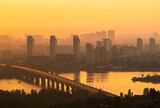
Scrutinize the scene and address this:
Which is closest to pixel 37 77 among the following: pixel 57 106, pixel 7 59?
pixel 57 106

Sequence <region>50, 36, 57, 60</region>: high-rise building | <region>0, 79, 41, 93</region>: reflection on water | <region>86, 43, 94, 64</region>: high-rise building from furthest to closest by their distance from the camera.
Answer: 1. <region>50, 36, 57, 60</region>: high-rise building
2. <region>86, 43, 94, 64</region>: high-rise building
3. <region>0, 79, 41, 93</region>: reflection on water

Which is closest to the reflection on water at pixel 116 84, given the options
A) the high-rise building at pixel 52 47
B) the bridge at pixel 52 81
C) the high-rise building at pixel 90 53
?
the bridge at pixel 52 81

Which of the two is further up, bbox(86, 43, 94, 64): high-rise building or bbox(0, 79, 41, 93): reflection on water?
bbox(86, 43, 94, 64): high-rise building

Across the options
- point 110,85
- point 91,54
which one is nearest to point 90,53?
point 91,54

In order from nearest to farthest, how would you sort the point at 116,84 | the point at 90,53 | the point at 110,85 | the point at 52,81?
the point at 110,85 < the point at 116,84 < the point at 52,81 < the point at 90,53

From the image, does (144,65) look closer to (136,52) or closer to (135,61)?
(135,61)

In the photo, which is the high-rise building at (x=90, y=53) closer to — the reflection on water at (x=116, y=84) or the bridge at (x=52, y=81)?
the bridge at (x=52, y=81)

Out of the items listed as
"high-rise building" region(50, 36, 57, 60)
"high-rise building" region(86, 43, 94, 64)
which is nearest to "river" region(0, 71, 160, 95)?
"high-rise building" region(86, 43, 94, 64)

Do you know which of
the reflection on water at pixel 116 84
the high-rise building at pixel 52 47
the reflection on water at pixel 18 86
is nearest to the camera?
the reflection on water at pixel 116 84

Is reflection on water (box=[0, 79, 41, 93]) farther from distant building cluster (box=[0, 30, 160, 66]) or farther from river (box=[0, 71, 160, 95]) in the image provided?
distant building cluster (box=[0, 30, 160, 66])

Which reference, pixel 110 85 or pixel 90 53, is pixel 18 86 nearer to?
pixel 110 85

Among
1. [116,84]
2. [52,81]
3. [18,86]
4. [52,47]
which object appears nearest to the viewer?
[18,86]
